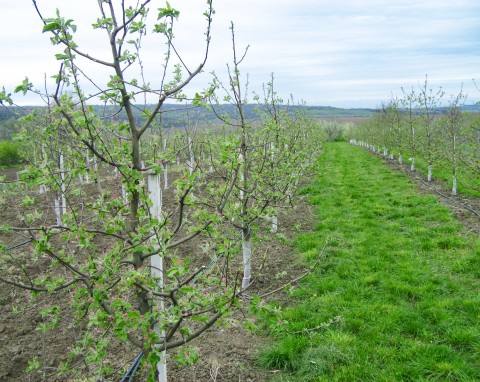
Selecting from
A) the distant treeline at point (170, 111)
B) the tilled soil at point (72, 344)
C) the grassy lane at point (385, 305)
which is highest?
the distant treeline at point (170, 111)

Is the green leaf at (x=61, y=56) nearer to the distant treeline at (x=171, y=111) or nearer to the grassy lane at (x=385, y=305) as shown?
the distant treeline at (x=171, y=111)

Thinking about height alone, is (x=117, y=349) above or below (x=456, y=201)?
below

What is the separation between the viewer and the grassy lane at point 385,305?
169 inches

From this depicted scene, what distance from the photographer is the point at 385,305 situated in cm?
556

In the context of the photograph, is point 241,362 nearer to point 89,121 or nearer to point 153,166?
point 153,166

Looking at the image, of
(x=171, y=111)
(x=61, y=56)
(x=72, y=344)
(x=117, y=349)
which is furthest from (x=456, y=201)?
(x=61, y=56)

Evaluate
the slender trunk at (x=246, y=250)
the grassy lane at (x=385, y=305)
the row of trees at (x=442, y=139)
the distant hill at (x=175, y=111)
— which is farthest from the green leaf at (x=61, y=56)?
the row of trees at (x=442, y=139)

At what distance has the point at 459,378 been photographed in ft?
13.4

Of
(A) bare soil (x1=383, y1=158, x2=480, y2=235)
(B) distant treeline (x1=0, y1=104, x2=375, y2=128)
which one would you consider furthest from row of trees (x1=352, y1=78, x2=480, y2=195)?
(B) distant treeline (x1=0, y1=104, x2=375, y2=128)

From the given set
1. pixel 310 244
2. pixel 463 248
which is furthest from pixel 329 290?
pixel 463 248

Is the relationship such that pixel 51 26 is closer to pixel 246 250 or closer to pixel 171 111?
pixel 171 111

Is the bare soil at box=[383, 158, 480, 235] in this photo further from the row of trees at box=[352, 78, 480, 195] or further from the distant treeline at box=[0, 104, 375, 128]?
the distant treeline at box=[0, 104, 375, 128]

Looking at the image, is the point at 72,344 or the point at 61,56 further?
the point at 72,344

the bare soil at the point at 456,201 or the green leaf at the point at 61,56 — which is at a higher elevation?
the green leaf at the point at 61,56
